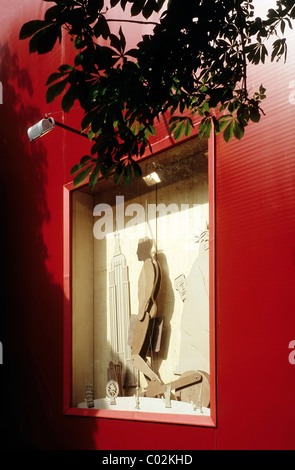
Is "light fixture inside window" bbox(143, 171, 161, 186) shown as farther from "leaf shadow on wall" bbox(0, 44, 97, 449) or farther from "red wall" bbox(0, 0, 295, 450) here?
"leaf shadow on wall" bbox(0, 44, 97, 449)

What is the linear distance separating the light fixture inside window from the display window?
0.04ft

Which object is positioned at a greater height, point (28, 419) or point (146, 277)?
point (146, 277)

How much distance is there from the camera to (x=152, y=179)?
754 cm

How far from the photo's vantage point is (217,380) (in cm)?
607

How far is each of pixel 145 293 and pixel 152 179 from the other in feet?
4.57

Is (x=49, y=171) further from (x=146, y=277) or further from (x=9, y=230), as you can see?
(x=146, y=277)

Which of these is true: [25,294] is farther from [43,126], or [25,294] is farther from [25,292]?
[43,126]

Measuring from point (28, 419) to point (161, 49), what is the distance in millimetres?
6985

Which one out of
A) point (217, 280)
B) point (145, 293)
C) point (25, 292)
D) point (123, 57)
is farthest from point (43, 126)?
point (123, 57)

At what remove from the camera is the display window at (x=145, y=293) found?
22.2 feet

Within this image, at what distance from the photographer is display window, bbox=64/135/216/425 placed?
22.2ft

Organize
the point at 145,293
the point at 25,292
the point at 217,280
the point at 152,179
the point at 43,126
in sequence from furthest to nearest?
1. the point at 25,292
2. the point at 152,179
3. the point at 145,293
4. the point at 43,126
5. the point at 217,280
